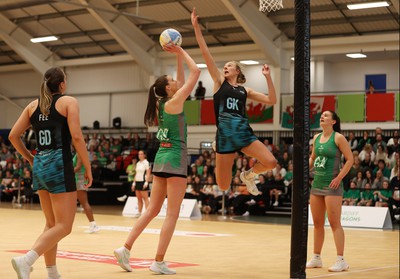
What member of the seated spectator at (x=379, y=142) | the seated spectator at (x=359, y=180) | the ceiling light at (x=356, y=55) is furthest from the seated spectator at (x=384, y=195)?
the ceiling light at (x=356, y=55)

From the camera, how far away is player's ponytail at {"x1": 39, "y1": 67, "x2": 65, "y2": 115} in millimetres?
6758

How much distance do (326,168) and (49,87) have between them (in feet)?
14.4

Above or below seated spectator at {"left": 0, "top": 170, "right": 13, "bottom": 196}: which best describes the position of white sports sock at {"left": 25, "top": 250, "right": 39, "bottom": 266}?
above

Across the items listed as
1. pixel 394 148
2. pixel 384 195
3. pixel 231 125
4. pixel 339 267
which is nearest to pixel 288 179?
pixel 384 195

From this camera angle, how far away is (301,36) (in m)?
6.92

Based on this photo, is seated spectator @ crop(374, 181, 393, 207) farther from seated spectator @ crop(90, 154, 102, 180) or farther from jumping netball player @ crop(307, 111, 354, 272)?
seated spectator @ crop(90, 154, 102, 180)

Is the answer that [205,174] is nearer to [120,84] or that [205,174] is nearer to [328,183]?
[120,84]

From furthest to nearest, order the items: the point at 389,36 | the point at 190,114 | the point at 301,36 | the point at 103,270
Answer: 1. the point at 190,114
2. the point at 389,36
3. the point at 103,270
4. the point at 301,36

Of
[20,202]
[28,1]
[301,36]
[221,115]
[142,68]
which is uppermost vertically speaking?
[28,1]

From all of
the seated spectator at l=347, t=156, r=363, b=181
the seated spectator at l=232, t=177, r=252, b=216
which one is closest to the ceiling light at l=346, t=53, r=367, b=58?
the seated spectator at l=347, t=156, r=363, b=181

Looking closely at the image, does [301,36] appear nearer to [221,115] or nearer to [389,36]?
[221,115]

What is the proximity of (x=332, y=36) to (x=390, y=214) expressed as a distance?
10.3 meters

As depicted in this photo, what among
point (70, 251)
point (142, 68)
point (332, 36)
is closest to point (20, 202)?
point (142, 68)

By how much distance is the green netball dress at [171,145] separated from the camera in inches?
332
